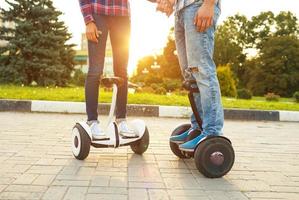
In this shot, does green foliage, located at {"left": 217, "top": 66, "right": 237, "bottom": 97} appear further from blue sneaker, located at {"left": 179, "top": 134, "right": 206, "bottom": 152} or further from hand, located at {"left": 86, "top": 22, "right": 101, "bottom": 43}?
blue sneaker, located at {"left": 179, "top": 134, "right": 206, "bottom": 152}

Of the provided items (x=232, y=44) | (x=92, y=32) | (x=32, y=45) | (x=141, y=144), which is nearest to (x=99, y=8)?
(x=92, y=32)

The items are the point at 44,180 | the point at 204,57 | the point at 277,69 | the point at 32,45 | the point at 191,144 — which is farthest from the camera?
the point at 277,69

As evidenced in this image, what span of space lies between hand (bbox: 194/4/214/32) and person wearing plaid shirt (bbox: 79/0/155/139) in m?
0.89

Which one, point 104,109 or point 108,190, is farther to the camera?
point 104,109

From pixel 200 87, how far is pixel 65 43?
20112mm

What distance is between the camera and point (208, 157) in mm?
3080

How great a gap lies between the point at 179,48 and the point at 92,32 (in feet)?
2.44

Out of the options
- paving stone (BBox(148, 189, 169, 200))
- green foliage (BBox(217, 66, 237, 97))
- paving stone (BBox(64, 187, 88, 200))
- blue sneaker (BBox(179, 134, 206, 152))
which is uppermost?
green foliage (BBox(217, 66, 237, 97))

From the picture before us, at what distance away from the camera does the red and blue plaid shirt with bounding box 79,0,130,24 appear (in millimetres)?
3691

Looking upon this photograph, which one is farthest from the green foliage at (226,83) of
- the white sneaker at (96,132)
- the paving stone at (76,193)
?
the paving stone at (76,193)

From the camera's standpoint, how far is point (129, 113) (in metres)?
8.05

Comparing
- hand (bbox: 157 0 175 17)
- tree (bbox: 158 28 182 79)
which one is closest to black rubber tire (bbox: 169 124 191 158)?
hand (bbox: 157 0 175 17)

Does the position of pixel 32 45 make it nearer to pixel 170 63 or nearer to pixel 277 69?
pixel 170 63

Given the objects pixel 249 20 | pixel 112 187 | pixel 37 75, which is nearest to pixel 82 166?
pixel 112 187
